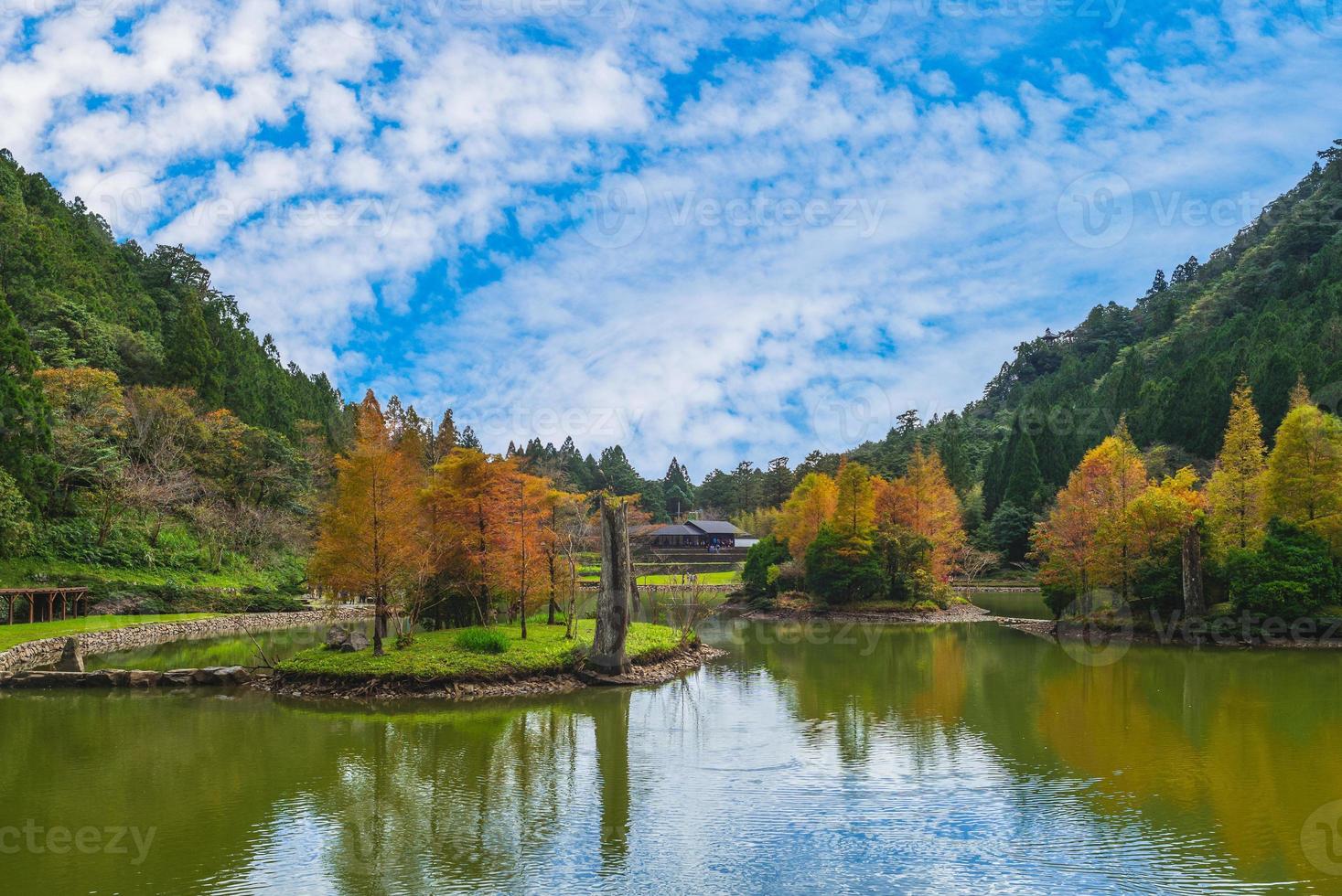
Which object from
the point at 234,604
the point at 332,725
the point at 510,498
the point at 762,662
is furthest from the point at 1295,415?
the point at 234,604

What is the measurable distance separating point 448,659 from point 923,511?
95.8 feet

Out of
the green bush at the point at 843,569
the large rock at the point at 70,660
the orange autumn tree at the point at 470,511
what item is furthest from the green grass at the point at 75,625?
the green bush at the point at 843,569

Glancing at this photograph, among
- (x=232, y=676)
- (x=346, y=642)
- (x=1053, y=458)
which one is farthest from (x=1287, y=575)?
(x=1053, y=458)

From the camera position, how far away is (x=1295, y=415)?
28.5m

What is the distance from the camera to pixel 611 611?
851 inches

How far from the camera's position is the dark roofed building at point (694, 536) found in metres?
74.9

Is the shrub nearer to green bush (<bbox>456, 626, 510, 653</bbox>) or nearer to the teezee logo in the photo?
green bush (<bbox>456, 626, 510, 653</bbox>)

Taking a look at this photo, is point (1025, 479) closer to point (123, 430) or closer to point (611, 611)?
point (611, 611)

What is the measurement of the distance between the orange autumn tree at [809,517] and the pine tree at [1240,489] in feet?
56.1

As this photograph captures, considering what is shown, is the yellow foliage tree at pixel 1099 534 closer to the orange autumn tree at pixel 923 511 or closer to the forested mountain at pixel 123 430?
the orange autumn tree at pixel 923 511

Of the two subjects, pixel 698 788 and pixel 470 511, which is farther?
pixel 470 511

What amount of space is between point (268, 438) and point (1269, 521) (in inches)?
1787

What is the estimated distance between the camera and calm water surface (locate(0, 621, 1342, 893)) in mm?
9180

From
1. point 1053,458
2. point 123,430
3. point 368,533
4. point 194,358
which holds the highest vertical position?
point 194,358
